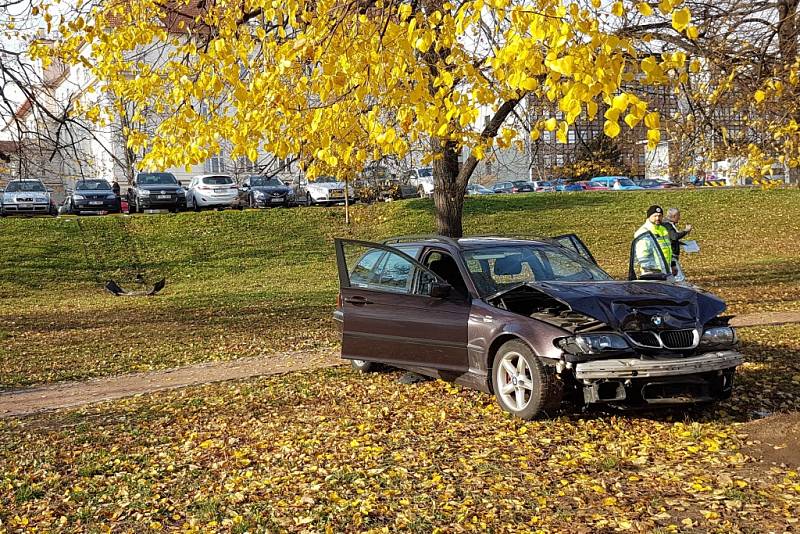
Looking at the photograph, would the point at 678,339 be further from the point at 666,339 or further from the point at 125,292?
the point at 125,292

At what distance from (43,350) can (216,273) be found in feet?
40.1

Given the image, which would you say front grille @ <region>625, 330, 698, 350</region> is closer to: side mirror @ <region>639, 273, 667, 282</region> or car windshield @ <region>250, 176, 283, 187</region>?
Result: side mirror @ <region>639, 273, 667, 282</region>

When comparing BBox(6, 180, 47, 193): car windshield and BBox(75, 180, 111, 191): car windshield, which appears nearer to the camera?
BBox(6, 180, 47, 193): car windshield

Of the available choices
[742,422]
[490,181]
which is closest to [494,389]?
[742,422]

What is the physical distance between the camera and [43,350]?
12664mm

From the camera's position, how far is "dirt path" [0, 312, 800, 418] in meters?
8.98

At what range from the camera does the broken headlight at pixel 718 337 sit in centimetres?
648

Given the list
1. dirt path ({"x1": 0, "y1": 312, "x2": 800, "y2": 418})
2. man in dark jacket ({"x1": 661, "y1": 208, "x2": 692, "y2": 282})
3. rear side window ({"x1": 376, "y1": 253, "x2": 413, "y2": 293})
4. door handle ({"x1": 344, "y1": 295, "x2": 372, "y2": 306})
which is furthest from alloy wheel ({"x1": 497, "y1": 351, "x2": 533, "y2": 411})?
man in dark jacket ({"x1": 661, "y1": 208, "x2": 692, "y2": 282})

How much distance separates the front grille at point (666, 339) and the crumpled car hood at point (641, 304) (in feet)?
0.16

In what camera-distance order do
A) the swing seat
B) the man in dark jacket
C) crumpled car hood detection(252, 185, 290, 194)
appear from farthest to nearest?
crumpled car hood detection(252, 185, 290, 194) → the swing seat → the man in dark jacket

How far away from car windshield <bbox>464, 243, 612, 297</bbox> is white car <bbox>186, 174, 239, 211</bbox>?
25.4 m

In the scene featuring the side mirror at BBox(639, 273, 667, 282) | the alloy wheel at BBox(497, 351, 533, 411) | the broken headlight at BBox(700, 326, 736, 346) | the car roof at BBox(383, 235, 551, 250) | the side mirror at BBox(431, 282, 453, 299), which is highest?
the car roof at BBox(383, 235, 551, 250)

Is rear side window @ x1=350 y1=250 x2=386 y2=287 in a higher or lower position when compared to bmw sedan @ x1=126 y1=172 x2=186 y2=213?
lower

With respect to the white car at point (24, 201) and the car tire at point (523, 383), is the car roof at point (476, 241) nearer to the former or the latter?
the car tire at point (523, 383)
